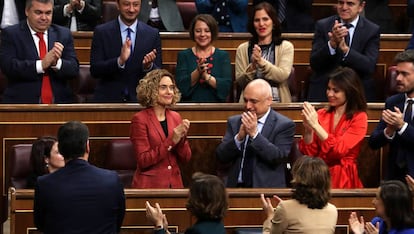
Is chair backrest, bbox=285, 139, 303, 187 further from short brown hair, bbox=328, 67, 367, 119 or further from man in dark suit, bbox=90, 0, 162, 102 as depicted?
man in dark suit, bbox=90, 0, 162, 102

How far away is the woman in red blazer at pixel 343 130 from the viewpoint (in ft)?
17.1

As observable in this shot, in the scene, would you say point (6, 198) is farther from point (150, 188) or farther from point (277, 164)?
point (277, 164)

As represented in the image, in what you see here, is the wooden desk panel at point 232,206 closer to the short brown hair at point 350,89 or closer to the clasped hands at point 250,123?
the clasped hands at point 250,123

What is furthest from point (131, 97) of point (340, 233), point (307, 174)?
point (307, 174)

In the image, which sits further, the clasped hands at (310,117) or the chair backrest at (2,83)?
the chair backrest at (2,83)

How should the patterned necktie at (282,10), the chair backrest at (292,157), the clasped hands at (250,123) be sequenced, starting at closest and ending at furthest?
the clasped hands at (250,123), the chair backrest at (292,157), the patterned necktie at (282,10)

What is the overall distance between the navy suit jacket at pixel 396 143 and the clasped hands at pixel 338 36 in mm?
725

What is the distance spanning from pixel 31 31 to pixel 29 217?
5.34 ft

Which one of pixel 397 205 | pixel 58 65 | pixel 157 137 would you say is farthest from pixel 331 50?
pixel 397 205

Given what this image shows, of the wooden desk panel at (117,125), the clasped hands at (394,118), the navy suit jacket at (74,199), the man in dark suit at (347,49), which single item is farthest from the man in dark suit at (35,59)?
the navy suit jacket at (74,199)

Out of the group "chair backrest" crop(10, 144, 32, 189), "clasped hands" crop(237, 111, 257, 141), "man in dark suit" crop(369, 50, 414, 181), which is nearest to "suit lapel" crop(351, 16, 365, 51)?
"man in dark suit" crop(369, 50, 414, 181)

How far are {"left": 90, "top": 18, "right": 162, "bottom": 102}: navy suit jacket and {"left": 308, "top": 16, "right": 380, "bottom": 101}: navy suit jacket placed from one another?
3.09 feet

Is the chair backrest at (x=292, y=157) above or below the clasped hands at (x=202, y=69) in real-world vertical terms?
below

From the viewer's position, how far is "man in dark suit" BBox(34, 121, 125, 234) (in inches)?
157
